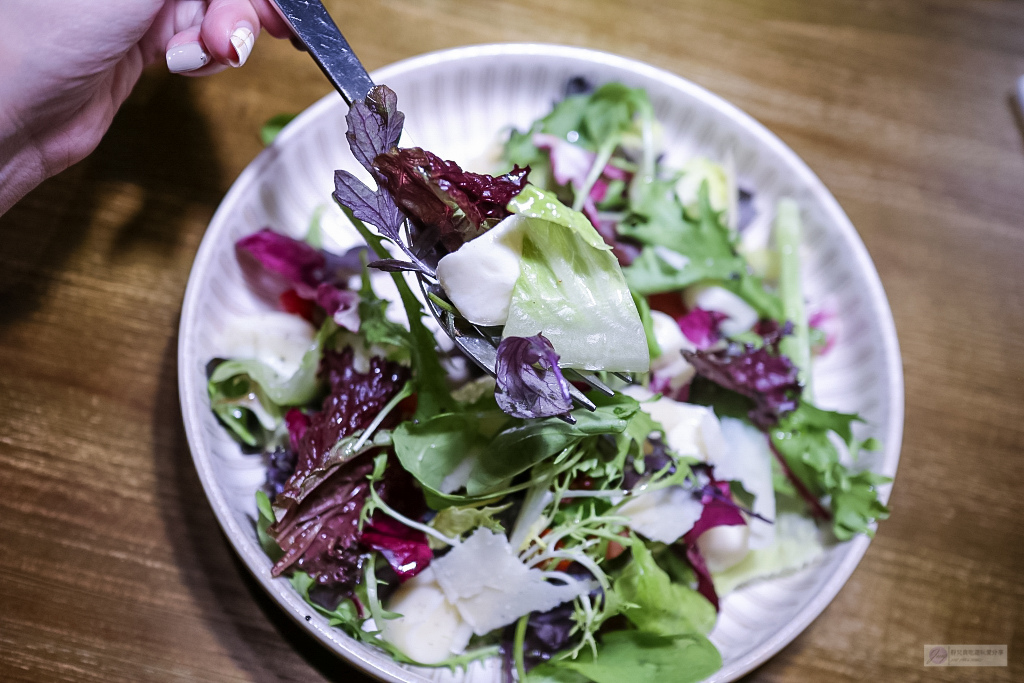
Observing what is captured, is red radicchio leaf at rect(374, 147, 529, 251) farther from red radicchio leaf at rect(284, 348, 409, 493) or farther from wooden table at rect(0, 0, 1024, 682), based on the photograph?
wooden table at rect(0, 0, 1024, 682)

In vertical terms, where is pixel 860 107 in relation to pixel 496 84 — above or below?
below

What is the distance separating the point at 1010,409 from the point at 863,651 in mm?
685

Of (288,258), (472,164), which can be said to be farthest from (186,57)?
(472,164)

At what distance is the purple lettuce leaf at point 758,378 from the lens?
1322 millimetres

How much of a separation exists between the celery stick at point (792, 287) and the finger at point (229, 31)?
46.4 inches

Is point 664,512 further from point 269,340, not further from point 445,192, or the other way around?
point 269,340

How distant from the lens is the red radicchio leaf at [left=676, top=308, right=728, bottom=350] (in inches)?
57.0

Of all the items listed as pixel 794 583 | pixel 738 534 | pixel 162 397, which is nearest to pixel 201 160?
pixel 162 397

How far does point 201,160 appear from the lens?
1.50 m

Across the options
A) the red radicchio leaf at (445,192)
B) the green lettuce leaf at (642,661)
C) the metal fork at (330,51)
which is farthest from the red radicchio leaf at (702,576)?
the red radicchio leaf at (445,192)

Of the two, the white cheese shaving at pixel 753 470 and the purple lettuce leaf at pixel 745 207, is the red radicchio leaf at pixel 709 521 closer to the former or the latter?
the white cheese shaving at pixel 753 470

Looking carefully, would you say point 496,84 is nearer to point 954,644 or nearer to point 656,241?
point 656,241

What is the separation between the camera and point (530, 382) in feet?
3.01

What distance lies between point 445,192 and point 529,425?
1.23 feet
